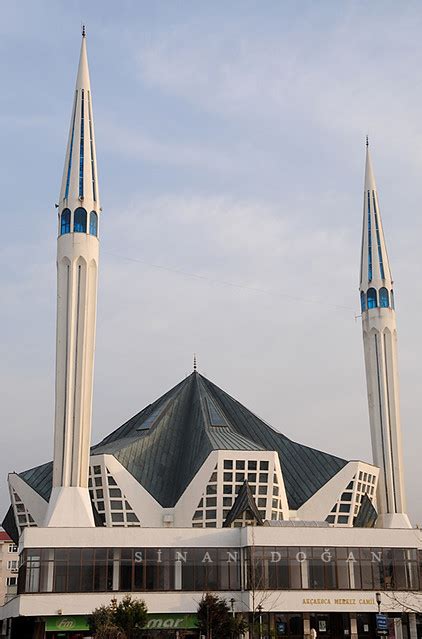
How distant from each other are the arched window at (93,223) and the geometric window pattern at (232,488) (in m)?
17.2

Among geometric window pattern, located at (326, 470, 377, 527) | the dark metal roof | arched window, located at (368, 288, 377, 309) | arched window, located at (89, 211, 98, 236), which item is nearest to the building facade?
geometric window pattern, located at (326, 470, 377, 527)

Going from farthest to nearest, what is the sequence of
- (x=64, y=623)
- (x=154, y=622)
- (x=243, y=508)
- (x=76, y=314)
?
(x=76, y=314)
(x=243, y=508)
(x=154, y=622)
(x=64, y=623)

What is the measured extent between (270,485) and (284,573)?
26.5 ft

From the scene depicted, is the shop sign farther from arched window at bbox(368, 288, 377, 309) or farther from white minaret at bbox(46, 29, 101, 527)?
arched window at bbox(368, 288, 377, 309)

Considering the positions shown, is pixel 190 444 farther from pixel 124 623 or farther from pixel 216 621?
pixel 124 623

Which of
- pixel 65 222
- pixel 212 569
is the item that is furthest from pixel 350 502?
pixel 65 222

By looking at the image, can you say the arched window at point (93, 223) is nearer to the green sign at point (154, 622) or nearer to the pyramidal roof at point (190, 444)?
the pyramidal roof at point (190, 444)

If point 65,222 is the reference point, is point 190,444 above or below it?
below

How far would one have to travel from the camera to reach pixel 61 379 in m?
55.1

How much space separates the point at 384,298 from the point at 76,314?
997 inches

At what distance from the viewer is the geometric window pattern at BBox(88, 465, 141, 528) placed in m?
57.4

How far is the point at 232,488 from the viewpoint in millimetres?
57000

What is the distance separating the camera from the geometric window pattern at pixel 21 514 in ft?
196

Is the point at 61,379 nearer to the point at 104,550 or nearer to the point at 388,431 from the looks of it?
the point at 104,550
